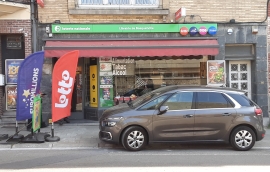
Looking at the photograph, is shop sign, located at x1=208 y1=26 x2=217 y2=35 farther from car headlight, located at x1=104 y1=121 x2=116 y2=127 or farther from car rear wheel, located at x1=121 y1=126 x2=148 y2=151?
car headlight, located at x1=104 y1=121 x2=116 y2=127

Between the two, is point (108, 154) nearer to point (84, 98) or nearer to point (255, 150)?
point (255, 150)

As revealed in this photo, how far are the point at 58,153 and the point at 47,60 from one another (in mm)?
4955

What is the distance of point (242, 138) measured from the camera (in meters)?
8.28

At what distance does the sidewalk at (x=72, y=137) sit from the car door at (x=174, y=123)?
1.52 meters

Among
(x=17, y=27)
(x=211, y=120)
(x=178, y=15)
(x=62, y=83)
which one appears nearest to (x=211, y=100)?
(x=211, y=120)

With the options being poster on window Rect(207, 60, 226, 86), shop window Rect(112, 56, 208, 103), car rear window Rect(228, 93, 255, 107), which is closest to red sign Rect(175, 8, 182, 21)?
shop window Rect(112, 56, 208, 103)

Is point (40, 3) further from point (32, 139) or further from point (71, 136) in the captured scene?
point (32, 139)

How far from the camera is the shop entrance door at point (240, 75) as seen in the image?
1310cm

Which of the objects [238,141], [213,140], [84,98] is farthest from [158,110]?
[84,98]

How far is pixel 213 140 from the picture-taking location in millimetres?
8266

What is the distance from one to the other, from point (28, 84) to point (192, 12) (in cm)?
648

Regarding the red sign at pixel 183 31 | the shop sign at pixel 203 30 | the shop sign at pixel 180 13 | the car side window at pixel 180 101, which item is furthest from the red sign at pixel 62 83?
the shop sign at pixel 203 30

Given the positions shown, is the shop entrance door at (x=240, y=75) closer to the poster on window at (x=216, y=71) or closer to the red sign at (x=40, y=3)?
the poster on window at (x=216, y=71)

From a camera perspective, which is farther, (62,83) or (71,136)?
(71,136)
